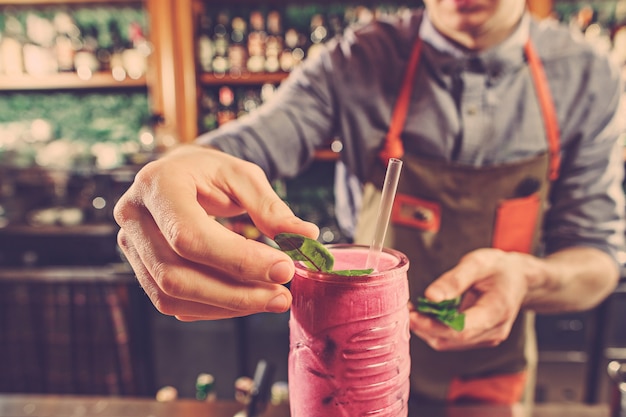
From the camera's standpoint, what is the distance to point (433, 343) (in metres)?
0.86

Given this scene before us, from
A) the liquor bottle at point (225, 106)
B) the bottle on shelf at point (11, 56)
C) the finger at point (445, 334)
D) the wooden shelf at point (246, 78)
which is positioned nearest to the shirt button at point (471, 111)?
the finger at point (445, 334)

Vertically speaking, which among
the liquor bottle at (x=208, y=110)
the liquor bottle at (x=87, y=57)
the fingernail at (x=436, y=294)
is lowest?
the fingernail at (x=436, y=294)

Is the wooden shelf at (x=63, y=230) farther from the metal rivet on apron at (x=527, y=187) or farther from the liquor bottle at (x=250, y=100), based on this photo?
the metal rivet on apron at (x=527, y=187)

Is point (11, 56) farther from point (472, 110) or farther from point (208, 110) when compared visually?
point (472, 110)

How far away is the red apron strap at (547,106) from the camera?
1.43 m

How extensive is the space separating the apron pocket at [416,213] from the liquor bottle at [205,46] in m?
2.25

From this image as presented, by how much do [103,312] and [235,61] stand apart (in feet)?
5.92

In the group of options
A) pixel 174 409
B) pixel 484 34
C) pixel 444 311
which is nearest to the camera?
pixel 444 311

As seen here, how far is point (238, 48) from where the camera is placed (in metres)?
3.26

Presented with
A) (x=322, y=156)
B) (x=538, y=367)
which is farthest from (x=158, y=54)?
(x=538, y=367)

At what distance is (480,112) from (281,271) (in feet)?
3.38

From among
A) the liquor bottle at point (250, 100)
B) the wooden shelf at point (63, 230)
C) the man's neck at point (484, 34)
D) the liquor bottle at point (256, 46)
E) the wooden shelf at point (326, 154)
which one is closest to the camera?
the man's neck at point (484, 34)

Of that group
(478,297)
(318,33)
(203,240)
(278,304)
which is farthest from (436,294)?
(318,33)

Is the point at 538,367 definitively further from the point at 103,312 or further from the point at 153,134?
the point at 153,134
